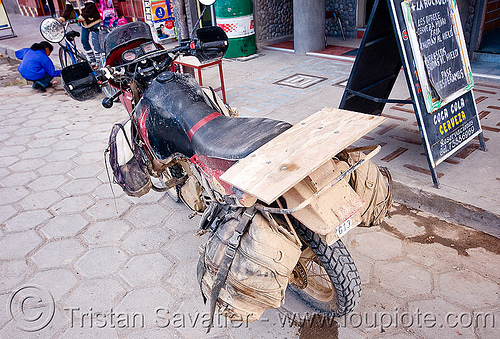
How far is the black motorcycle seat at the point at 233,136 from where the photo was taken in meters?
1.81

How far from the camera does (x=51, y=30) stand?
9.96ft

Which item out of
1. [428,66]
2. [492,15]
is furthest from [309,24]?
[428,66]

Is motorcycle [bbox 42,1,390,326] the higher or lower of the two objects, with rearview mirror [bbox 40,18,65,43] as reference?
lower

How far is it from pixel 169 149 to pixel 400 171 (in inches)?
84.0

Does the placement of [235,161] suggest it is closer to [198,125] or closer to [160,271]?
[198,125]

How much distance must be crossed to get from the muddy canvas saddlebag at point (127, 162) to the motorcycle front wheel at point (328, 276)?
1.30 metres

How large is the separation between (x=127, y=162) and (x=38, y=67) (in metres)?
5.46

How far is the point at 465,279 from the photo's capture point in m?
2.45

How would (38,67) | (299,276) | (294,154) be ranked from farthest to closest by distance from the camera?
(38,67) < (299,276) < (294,154)

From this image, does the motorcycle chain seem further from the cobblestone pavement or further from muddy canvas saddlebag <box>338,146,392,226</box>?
muddy canvas saddlebag <box>338,146,392,226</box>

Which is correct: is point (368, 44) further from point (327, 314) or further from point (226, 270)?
point (226, 270)

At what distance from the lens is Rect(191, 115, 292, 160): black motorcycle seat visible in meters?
1.81

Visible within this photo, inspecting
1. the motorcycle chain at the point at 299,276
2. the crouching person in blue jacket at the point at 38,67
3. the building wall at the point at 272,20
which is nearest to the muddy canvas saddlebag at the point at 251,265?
the motorcycle chain at the point at 299,276

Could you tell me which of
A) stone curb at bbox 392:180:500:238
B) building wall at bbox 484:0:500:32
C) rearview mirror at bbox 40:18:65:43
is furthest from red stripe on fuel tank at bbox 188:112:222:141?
building wall at bbox 484:0:500:32
